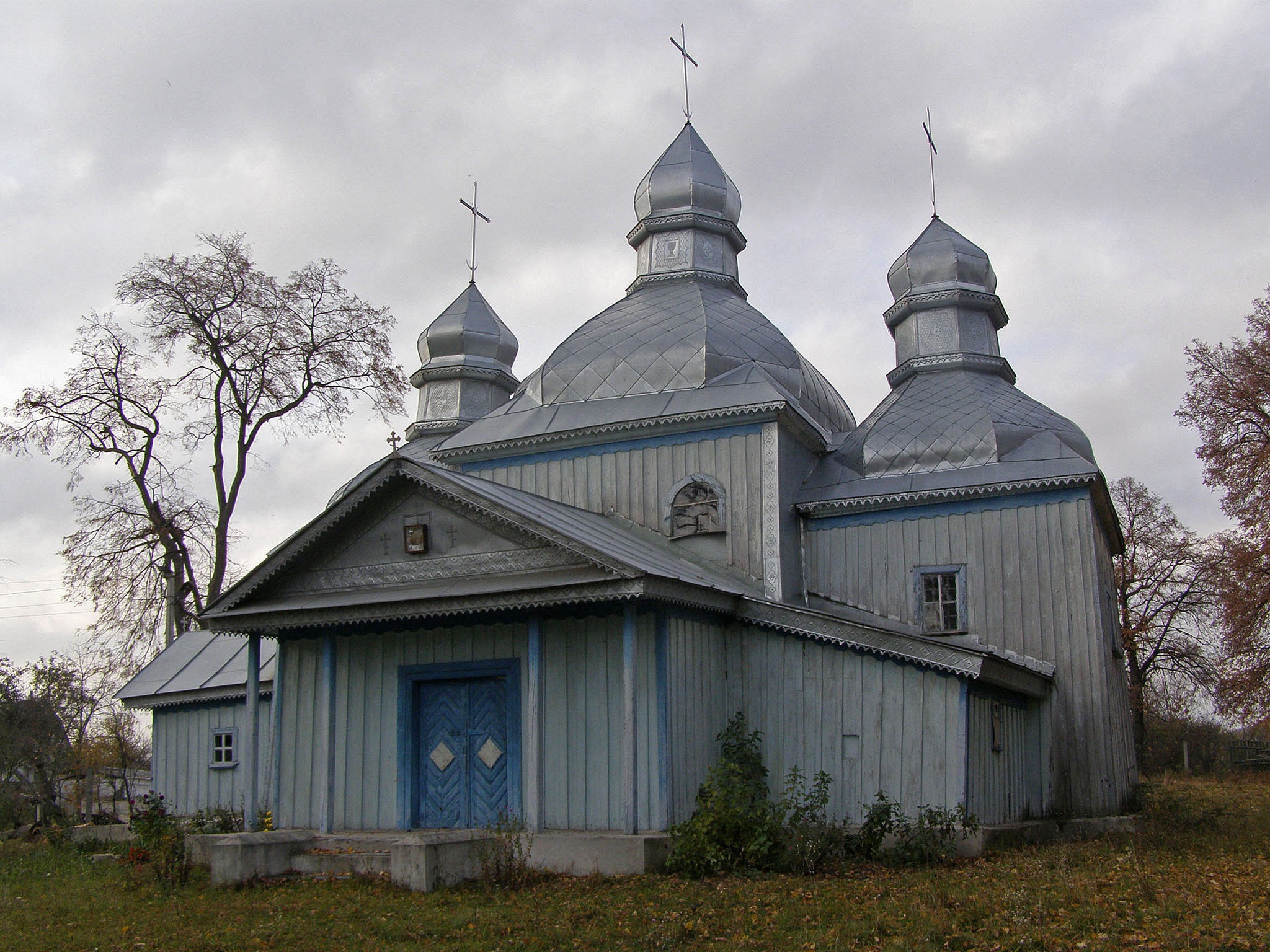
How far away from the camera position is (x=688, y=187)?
74.0ft

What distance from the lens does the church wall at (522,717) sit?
13195 millimetres

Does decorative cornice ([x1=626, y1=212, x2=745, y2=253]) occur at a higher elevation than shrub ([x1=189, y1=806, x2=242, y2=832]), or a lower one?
higher

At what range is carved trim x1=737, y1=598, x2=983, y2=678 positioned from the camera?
→ 13.1 metres

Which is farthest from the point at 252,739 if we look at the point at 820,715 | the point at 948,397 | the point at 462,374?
the point at 462,374

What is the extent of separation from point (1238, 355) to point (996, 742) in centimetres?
989

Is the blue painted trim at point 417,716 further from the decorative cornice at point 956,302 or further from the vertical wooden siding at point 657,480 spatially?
the decorative cornice at point 956,302

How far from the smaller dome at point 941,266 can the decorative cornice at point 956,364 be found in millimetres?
1463

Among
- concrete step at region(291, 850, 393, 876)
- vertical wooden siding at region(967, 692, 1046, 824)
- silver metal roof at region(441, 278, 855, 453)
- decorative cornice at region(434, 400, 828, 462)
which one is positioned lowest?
concrete step at region(291, 850, 393, 876)

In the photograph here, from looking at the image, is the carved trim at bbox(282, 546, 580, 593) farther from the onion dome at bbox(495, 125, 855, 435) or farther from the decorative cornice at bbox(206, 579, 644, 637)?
the onion dome at bbox(495, 125, 855, 435)

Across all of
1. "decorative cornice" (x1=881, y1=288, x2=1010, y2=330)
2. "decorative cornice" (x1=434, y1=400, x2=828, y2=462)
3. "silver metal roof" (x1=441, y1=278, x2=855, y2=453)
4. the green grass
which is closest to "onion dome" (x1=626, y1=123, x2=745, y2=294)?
"silver metal roof" (x1=441, y1=278, x2=855, y2=453)

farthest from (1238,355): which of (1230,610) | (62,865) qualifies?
(62,865)

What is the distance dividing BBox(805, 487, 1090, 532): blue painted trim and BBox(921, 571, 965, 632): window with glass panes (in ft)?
2.85

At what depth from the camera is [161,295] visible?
2547 cm

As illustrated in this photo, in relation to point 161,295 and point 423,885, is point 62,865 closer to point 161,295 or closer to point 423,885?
point 423,885
